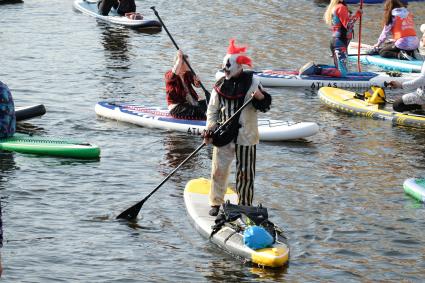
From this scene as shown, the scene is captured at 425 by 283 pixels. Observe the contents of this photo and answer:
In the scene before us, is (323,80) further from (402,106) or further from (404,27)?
(402,106)

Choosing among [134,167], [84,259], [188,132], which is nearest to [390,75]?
[188,132]

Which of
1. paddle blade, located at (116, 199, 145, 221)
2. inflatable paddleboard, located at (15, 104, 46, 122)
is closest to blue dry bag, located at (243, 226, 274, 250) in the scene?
paddle blade, located at (116, 199, 145, 221)

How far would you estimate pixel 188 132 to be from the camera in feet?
55.5

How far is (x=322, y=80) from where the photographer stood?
21.2 metres

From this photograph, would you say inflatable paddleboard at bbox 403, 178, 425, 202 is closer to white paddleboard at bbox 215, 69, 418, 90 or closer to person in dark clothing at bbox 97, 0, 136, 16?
white paddleboard at bbox 215, 69, 418, 90

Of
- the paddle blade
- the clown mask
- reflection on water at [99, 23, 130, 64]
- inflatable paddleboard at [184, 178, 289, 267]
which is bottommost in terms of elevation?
reflection on water at [99, 23, 130, 64]

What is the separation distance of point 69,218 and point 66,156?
2756 mm

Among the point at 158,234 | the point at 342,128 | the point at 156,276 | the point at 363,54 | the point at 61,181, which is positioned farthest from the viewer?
the point at 363,54

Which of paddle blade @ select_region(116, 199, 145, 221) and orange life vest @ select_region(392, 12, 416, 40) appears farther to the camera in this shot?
orange life vest @ select_region(392, 12, 416, 40)

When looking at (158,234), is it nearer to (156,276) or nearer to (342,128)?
(156,276)

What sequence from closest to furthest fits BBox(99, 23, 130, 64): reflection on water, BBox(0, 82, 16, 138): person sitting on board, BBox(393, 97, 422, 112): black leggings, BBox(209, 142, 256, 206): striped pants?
BBox(209, 142, 256, 206): striped pants < BBox(0, 82, 16, 138): person sitting on board < BBox(393, 97, 422, 112): black leggings < BBox(99, 23, 130, 64): reflection on water

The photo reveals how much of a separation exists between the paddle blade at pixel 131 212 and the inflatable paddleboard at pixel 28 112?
16.1ft

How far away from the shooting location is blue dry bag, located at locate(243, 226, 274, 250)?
11.1 meters

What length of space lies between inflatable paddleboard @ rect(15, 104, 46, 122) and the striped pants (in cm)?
591
